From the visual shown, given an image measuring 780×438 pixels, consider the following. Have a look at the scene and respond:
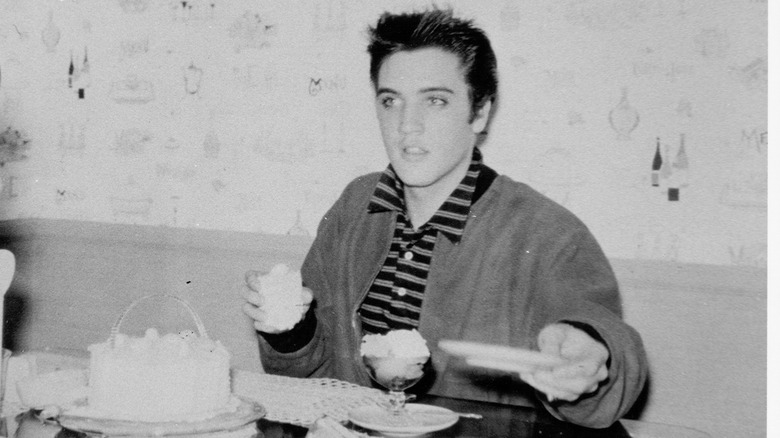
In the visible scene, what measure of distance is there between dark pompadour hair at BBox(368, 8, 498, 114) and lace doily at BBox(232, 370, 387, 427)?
68cm

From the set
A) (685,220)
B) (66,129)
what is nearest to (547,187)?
(685,220)

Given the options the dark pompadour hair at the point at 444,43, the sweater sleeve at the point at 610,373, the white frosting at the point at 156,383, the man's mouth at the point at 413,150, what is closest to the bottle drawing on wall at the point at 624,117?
the dark pompadour hair at the point at 444,43

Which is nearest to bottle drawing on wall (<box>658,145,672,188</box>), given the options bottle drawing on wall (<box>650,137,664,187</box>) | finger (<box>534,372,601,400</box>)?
bottle drawing on wall (<box>650,137,664,187</box>)

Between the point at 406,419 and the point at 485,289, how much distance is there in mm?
488

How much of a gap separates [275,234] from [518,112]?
78 centimetres

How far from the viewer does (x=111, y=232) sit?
2295mm

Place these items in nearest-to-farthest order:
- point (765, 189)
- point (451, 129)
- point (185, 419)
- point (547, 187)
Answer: point (185, 419) → point (451, 129) → point (765, 189) → point (547, 187)

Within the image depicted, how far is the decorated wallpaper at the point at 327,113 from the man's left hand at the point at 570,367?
2.59 ft

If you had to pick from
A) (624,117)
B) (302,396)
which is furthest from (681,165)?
(302,396)

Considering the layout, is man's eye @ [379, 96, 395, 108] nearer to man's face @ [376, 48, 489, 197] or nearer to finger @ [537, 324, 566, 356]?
man's face @ [376, 48, 489, 197]

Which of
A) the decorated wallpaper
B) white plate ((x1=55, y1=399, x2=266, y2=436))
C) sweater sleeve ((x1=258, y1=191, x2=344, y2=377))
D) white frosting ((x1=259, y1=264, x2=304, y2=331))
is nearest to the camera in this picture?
white plate ((x1=55, y1=399, x2=266, y2=436))

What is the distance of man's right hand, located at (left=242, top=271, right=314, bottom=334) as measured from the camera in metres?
1.12

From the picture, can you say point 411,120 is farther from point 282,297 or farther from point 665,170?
point 665,170

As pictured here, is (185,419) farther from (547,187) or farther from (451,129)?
(547,187)
